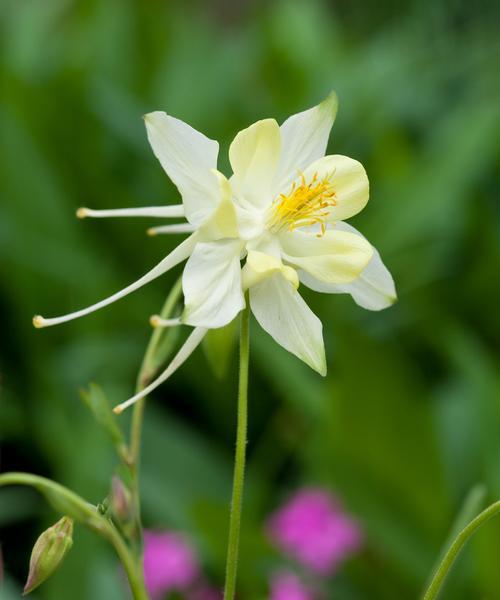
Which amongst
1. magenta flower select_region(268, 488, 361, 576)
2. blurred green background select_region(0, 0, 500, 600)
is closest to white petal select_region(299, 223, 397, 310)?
blurred green background select_region(0, 0, 500, 600)

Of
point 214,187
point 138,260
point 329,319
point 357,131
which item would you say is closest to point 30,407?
point 138,260

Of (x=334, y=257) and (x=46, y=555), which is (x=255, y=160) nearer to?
(x=334, y=257)

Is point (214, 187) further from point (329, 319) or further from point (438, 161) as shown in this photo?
point (438, 161)

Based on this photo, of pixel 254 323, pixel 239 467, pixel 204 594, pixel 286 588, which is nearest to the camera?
pixel 239 467

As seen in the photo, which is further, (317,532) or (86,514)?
(317,532)

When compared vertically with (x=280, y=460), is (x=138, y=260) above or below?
above

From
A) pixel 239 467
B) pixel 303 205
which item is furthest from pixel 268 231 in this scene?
pixel 239 467

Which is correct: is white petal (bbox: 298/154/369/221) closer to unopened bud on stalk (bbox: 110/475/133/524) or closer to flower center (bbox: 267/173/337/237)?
flower center (bbox: 267/173/337/237)
